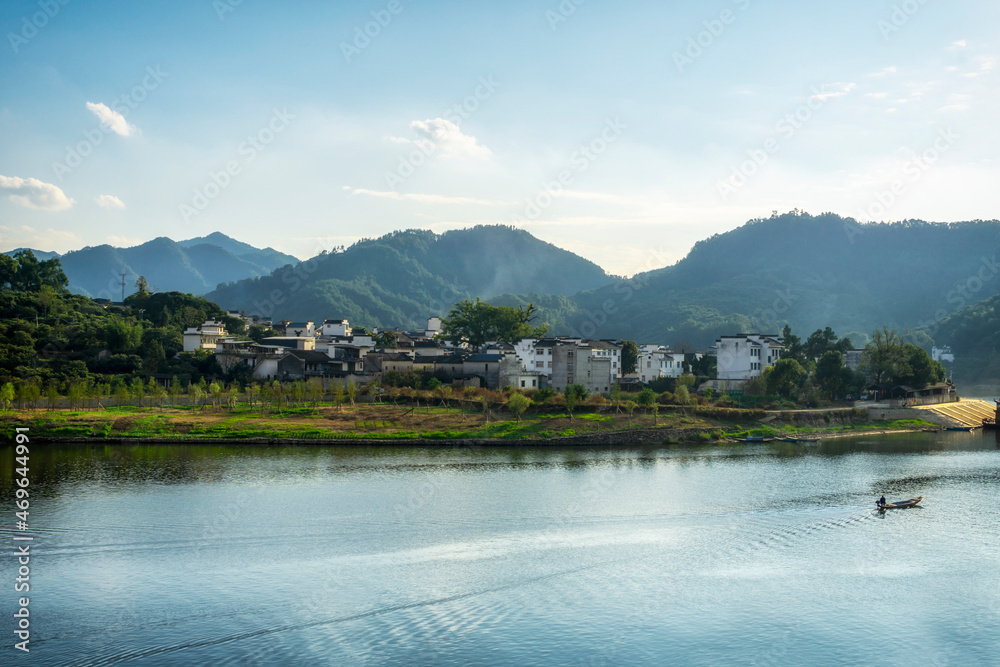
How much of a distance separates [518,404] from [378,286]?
122897 millimetres

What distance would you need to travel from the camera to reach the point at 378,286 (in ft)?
517

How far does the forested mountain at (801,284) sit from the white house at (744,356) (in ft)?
151

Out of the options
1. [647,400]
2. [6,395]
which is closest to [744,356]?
[647,400]

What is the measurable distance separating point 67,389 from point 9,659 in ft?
104

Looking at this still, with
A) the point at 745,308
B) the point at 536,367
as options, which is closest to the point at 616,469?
the point at 536,367

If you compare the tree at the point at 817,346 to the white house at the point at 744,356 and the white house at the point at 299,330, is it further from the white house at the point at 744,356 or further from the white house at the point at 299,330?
the white house at the point at 299,330

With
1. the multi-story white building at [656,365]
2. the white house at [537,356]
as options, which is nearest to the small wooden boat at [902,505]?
the white house at [537,356]

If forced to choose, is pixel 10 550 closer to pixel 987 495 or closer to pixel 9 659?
pixel 9 659

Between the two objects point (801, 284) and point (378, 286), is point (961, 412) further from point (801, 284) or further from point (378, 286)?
point (378, 286)

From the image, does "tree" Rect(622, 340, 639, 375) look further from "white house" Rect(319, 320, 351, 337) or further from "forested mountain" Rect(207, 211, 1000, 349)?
"forested mountain" Rect(207, 211, 1000, 349)

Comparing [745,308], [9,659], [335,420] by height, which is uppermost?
[745,308]

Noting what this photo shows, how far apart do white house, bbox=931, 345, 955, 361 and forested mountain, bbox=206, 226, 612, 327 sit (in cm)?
8939

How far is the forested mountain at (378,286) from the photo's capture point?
139750 mm

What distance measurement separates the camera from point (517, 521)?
20.1 meters
